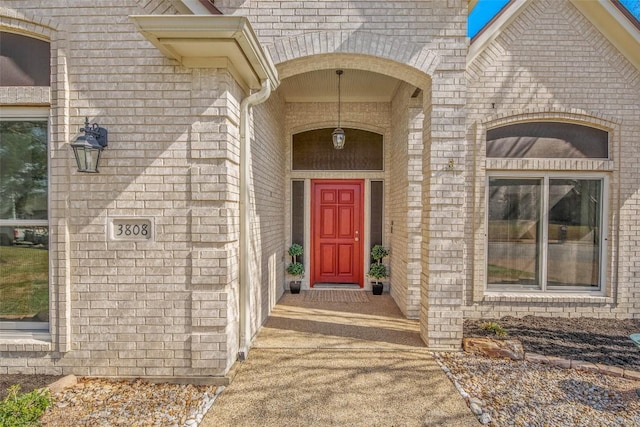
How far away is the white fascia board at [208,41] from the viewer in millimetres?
2301

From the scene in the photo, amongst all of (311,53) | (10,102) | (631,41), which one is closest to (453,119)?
(311,53)

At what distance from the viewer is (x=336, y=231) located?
6035 millimetres

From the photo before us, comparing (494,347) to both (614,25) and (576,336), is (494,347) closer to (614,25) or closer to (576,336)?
(576,336)

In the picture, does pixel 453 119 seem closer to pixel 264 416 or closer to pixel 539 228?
pixel 539 228

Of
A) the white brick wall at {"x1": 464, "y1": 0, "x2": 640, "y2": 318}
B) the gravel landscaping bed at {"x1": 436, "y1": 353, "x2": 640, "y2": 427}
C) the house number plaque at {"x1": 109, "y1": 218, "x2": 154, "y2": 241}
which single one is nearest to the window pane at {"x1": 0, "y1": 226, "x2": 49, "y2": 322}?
the house number plaque at {"x1": 109, "y1": 218, "x2": 154, "y2": 241}

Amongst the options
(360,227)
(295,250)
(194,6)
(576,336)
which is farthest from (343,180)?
(576,336)

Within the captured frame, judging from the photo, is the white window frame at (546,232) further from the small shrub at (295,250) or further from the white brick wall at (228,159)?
the small shrub at (295,250)

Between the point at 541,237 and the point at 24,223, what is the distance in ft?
20.0

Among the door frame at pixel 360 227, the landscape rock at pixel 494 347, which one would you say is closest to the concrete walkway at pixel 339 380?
the landscape rock at pixel 494 347

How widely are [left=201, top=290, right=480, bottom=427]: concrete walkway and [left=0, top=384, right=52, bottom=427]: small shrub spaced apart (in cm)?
107

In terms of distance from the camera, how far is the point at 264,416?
2.39m

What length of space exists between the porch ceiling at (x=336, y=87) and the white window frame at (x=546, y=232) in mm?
2075

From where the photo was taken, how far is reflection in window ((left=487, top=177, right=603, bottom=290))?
14.9 ft

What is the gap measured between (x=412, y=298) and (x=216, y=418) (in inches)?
114
